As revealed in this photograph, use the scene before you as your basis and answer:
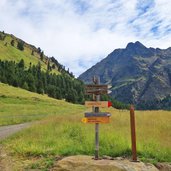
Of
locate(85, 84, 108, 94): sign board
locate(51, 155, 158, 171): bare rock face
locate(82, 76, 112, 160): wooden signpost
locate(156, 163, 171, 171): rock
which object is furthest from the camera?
locate(85, 84, 108, 94): sign board

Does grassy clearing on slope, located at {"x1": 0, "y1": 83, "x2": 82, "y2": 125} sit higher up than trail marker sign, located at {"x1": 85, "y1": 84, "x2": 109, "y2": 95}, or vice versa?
grassy clearing on slope, located at {"x1": 0, "y1": 83, "x2": 82, "y2": 125}

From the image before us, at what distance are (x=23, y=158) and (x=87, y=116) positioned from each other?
3.00 meters

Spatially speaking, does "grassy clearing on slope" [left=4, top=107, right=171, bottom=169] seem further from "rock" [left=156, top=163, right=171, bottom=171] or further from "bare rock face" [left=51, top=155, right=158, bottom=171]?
"bare rock face" [left=51, top=155, right=158, bottom=171]

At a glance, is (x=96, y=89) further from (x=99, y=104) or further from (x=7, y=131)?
(x=7, y=131)

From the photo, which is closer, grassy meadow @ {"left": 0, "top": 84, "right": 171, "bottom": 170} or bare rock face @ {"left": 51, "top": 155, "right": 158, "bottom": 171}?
bare rock face @ {"left": 51, "top": 155, "right": 158, "bottom": 171}

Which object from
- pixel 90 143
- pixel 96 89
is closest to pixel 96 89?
pixel 96 89

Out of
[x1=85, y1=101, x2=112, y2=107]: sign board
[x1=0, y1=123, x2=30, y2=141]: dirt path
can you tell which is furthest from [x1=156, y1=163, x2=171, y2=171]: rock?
[x1=0, y1=123, x2=30, y2=141]: dirt path

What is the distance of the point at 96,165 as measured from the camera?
1069cm

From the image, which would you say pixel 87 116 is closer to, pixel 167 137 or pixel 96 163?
pixel 96 163

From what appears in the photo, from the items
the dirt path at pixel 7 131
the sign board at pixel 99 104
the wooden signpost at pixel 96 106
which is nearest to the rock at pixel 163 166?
the wooden signpost at pixel 96 106

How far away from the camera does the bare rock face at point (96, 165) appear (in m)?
10.6

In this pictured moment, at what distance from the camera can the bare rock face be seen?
10.6m

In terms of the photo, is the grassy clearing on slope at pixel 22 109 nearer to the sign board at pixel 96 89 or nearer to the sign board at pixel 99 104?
the sign board at pixel 96 89

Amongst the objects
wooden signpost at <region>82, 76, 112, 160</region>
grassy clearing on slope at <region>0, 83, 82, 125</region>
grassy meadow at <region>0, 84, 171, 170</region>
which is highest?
grassy clearing on slope at <region>0, 83, 82, 125</region>
